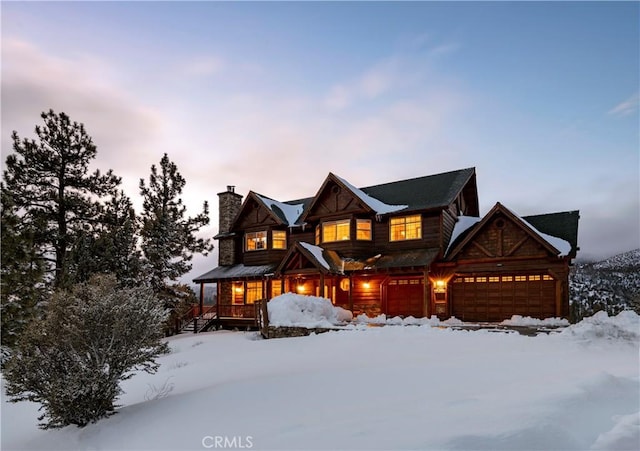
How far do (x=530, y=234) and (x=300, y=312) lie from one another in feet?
36.8

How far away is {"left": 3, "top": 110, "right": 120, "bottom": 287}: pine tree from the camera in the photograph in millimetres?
21734

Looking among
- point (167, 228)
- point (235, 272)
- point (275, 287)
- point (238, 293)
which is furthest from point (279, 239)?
point (167, 228)

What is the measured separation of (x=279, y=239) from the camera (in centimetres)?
2677

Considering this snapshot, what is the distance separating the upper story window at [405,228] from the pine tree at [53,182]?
17296 mm

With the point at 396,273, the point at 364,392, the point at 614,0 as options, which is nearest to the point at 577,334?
the point at 364,392

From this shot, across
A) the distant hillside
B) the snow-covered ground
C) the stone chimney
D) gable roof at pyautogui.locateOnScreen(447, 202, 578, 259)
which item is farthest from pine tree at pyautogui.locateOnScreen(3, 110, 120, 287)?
the distant hillside

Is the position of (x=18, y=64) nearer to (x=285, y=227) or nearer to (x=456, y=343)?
(x=285, y=227)

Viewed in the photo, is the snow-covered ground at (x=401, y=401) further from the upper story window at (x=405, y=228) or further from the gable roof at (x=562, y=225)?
the upper story window at (x=405, y=228)

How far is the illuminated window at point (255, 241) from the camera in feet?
88.5

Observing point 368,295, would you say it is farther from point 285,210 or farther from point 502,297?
point 285,210

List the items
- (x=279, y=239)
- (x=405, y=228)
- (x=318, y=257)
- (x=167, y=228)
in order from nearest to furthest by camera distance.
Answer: (x=318, y=257), (x=405, y=228), (x=167, y=228), (x=279, y=239)

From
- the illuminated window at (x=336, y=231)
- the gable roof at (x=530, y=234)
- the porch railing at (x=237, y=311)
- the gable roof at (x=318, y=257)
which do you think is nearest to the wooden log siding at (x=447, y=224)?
the gable roof at (x=530, y=234)

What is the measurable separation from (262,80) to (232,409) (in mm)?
19083

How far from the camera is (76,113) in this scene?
2328 cm
